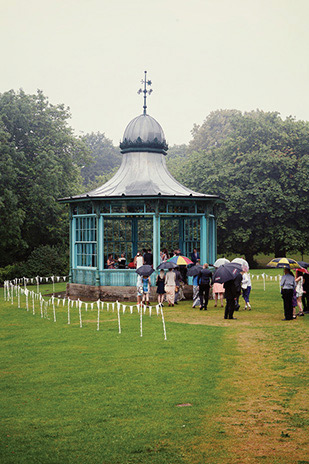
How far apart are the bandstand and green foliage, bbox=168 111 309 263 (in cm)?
1462

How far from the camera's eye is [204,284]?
69.8 feet

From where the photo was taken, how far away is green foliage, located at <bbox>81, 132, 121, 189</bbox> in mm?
90062

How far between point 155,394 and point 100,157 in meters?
85.2

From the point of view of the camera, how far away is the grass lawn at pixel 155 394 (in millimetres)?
7605

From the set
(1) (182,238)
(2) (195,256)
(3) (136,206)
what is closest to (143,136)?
(3) (136,206)

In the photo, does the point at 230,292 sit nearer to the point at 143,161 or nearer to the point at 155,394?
the point at 155,394

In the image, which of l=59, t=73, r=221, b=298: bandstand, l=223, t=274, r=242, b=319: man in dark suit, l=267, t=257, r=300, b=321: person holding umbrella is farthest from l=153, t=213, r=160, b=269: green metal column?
l=267, t=257, r=300, b=321: person holding umbrella

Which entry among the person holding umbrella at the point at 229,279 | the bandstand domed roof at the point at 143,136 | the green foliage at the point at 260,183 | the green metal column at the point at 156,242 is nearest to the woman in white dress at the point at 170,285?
the green metal column at the point at 156,242

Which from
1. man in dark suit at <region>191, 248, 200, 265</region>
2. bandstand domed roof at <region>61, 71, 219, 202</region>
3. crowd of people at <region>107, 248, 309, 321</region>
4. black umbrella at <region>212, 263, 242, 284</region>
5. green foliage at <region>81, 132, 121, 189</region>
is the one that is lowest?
crowd of people at <region>107, 248, 309, 321</region>

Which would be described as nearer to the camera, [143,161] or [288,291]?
[288,291]

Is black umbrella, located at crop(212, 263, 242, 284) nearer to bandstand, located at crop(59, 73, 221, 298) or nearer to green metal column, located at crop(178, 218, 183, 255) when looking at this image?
bandstand, located at crop(59, 73, 221, 298)

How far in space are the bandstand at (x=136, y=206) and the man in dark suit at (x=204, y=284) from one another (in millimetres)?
3313

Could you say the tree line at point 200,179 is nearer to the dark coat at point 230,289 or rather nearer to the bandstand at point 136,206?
the bandstand at point 136,206

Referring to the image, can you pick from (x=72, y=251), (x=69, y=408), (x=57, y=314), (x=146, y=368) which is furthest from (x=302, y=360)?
(x=72, y=251)
